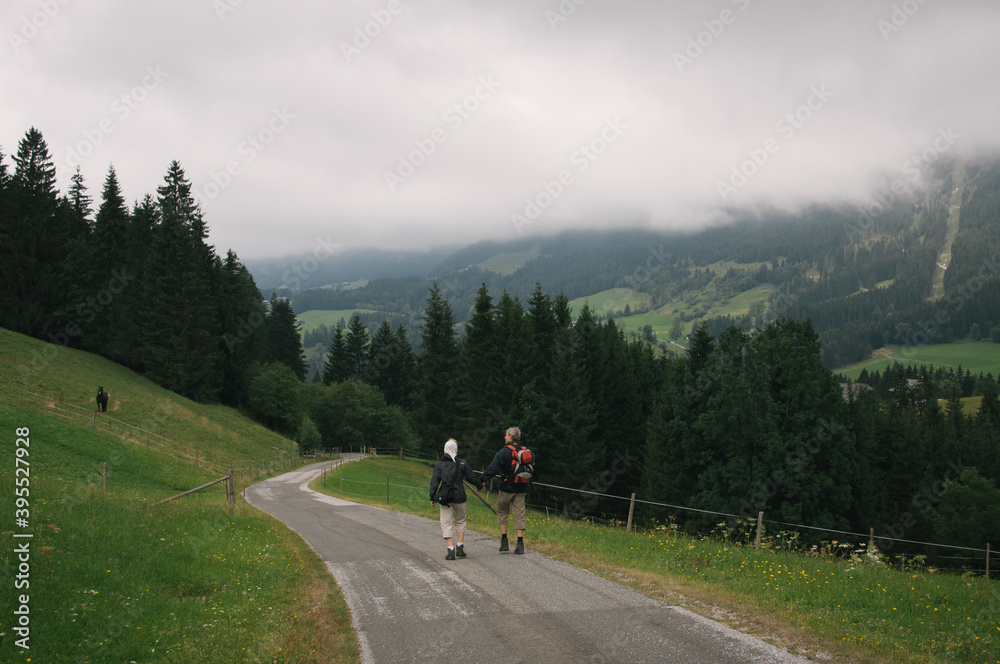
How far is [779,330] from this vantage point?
4612cm

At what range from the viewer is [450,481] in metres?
11.6

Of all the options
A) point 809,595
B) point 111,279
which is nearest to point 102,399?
point 111,279

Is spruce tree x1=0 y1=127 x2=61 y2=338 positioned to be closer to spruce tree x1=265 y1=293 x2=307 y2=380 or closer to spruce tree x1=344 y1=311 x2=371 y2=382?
spruce tree x1=265 y1=293 x2=307 y2=380

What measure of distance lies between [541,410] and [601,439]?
27.5ft

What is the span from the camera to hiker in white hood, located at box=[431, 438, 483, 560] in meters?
11.5

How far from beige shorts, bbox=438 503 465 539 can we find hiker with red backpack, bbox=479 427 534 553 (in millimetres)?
770

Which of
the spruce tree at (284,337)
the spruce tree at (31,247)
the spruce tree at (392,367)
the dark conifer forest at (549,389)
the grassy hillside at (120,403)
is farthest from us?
the spruce tree at (284,337)

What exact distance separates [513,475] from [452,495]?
1.28 metres

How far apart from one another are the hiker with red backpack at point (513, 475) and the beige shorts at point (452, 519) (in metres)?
0.77

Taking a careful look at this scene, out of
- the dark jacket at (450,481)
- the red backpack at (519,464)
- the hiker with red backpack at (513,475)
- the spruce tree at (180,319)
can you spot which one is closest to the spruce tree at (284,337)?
the spruce tree at (180,319)

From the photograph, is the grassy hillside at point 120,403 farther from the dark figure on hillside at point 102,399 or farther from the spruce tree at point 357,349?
the spruce tree at point 357,349

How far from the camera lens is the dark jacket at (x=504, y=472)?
11.4 m

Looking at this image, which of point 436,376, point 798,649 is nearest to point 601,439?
point 436,376

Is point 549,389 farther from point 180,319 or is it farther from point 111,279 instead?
point 111,279
